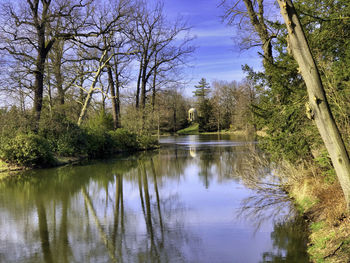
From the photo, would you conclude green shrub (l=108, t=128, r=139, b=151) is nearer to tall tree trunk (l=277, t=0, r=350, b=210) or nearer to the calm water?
the calm water

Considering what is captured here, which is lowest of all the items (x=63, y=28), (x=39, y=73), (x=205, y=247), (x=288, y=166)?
(x=205, y=247)


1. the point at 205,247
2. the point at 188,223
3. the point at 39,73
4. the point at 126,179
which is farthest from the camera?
the point at 39,73

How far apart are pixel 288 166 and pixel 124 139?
21421mm

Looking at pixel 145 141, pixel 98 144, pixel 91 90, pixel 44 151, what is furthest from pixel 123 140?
pixel 44 151

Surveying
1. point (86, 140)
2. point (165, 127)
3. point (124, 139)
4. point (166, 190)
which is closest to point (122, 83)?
point (124, 139)

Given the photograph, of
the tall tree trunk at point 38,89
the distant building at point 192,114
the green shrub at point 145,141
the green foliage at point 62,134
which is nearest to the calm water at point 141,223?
the green foliage at point 62,134

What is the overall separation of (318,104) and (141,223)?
4957 millimetres

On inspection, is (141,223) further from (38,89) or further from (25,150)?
(38,89)

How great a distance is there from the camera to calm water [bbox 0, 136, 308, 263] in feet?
20.7

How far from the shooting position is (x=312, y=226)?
23.4 feet

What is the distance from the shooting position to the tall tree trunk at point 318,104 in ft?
18.9

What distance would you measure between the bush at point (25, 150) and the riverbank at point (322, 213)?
42.5 ft

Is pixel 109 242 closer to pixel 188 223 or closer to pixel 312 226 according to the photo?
pixel 188 223

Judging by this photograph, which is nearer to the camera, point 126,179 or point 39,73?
point 126,179
